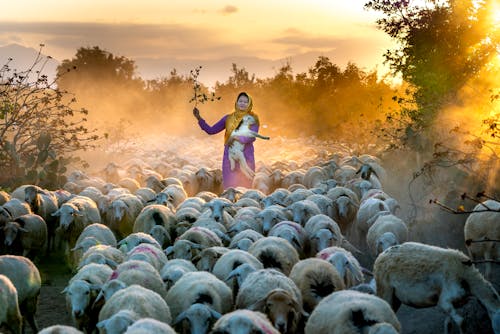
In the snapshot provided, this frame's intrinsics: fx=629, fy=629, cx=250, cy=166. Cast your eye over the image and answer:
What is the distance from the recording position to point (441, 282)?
22.2 ft

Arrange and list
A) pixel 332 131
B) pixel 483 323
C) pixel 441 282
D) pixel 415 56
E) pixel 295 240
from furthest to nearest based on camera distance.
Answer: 1. pixel 332 131
2. pixel 415 56
3. pixel 295 240
4. pixel 483 323
5. pixel 441 282

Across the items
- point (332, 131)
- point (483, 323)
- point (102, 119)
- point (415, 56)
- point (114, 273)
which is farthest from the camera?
point (102, 119)

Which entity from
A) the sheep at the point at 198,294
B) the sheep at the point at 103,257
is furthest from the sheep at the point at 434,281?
the sheep at the point at 103,257

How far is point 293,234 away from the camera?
9688mm

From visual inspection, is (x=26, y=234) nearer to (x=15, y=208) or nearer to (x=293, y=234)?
(x=15, y=208)

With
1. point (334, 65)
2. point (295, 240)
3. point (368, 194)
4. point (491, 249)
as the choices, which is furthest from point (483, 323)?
point (334, 65)

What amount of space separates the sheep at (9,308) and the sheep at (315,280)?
124 inches

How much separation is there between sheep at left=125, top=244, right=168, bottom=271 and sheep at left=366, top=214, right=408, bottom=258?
11.0 feet

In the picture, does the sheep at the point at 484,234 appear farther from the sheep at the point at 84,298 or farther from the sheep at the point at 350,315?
the sheep at the point at 84,298

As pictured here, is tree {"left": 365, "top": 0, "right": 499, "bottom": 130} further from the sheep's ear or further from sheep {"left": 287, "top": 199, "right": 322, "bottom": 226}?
the sheep's ear

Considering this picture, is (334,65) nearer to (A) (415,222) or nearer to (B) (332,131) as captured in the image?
(B) (332,131)

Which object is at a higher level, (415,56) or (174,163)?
(415,56)

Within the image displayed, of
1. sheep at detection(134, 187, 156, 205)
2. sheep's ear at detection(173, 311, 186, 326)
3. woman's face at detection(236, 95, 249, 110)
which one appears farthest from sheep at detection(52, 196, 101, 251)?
sheep's ear at detection(173, 311, 186, 326)

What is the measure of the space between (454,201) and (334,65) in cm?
3122
